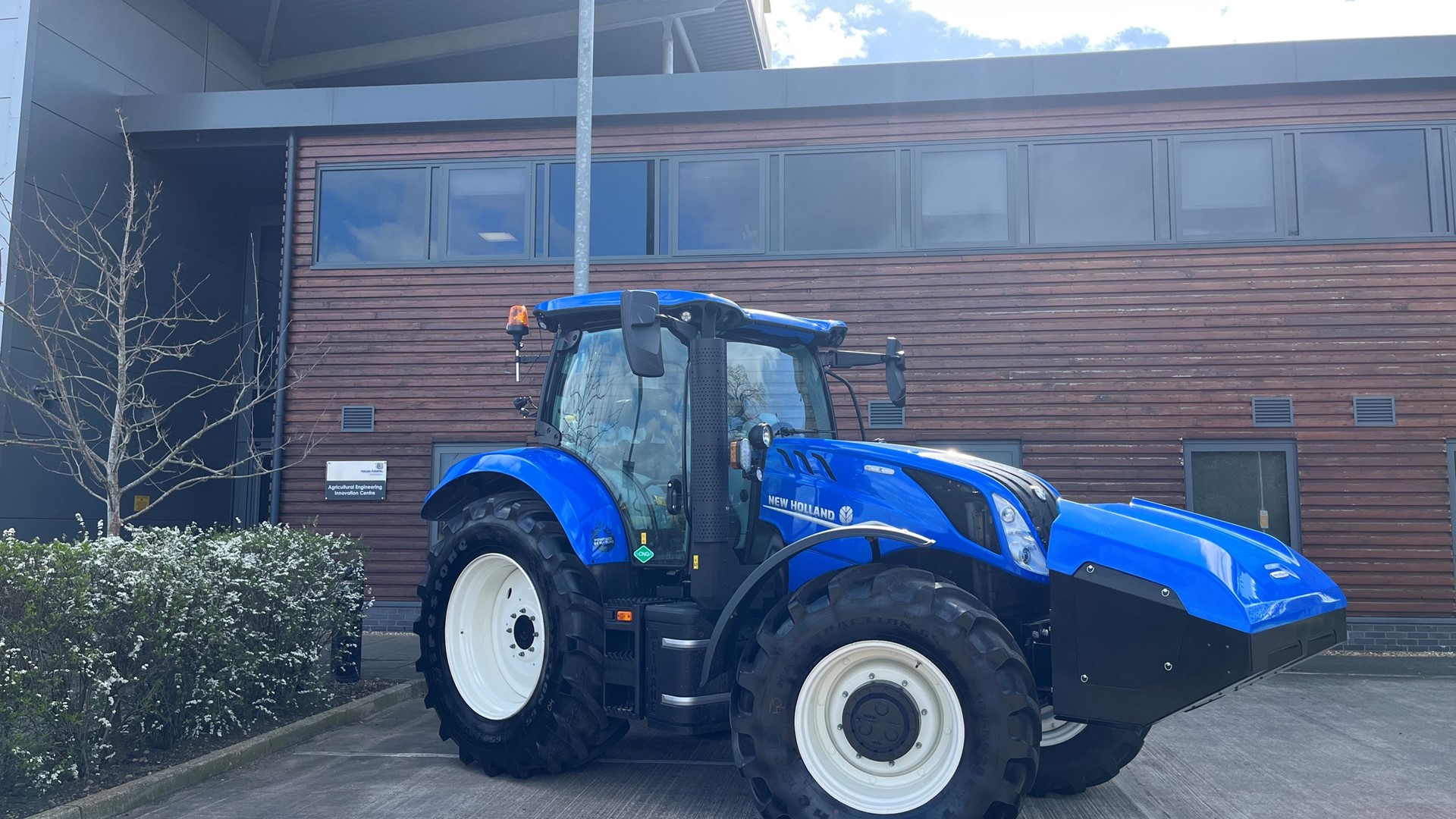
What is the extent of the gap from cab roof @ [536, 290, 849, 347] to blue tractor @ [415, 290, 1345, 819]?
21mm

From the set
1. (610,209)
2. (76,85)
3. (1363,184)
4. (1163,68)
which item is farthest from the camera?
(76,85)

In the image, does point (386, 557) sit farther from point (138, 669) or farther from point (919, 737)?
point (919, 737)

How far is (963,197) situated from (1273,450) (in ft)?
13.1

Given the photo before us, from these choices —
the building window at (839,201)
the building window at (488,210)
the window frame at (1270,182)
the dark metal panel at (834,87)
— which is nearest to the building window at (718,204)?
the building window at (839,201)

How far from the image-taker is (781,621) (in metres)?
4.44

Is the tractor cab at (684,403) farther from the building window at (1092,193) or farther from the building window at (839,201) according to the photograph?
the building window at (1092,193)

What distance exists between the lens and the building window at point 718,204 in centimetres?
1106

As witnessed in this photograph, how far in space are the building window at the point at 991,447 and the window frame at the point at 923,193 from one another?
2.02 meters

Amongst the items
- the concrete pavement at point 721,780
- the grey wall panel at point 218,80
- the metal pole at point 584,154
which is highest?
the grey wall panel at point 218,80

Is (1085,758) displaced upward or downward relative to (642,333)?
downward

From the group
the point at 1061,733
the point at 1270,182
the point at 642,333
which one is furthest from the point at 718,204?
the point at 1061,733

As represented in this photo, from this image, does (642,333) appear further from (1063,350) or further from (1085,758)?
(1063,350)

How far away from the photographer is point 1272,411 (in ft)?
33.4

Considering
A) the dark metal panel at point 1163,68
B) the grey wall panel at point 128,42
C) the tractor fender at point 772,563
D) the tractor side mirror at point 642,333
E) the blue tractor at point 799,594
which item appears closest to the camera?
the blue tractor at point 799,594
